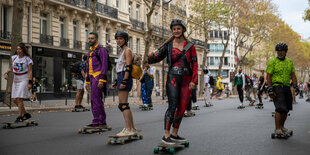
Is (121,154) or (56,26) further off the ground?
(56,26)

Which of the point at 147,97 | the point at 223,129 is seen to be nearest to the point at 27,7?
the point at 147,97

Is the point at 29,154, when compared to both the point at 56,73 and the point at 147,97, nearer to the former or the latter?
the point at 147,97

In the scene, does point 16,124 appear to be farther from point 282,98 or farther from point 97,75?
point 282,98

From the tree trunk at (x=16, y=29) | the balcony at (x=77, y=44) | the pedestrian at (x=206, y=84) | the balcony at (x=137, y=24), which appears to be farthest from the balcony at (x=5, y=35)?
the balcony at (x=137, y=24)

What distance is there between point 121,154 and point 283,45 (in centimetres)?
372

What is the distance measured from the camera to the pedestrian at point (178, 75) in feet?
18.4

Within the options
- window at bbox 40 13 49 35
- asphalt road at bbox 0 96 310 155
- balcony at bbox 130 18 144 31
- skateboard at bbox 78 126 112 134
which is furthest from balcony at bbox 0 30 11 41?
skateboard at bbox 78 126 112 134

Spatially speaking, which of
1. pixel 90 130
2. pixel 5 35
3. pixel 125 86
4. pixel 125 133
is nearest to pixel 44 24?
pixel 5 35

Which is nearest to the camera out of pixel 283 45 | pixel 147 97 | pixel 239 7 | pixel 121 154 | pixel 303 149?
pixel 121 154

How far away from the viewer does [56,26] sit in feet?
94.3

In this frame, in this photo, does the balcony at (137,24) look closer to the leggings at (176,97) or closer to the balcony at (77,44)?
the balcony at (77,44)

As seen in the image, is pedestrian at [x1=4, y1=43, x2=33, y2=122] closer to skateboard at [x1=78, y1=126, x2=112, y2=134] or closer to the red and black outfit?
skateboard at [x1=78, y1=126, x2=112, y2=134]

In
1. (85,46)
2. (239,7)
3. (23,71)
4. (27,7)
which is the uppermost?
(239,7)

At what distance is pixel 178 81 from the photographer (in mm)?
5648
